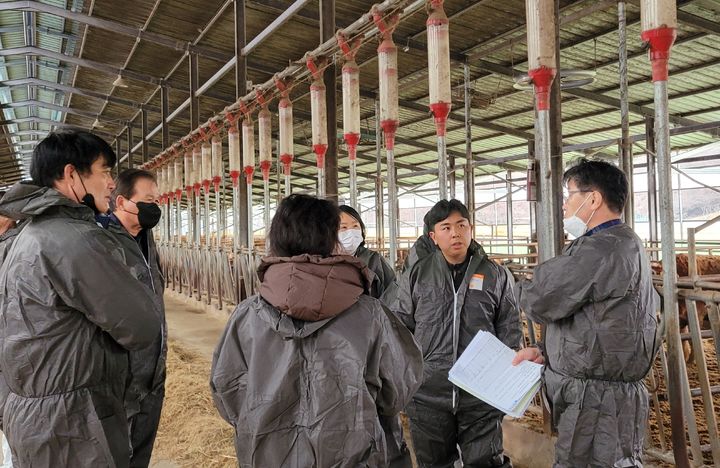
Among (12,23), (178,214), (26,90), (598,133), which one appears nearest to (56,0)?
(12,23)

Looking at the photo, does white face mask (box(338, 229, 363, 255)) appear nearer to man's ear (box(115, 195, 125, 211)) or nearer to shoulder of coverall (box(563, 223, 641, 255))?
man's ear (box(115, 195, 125, 211))

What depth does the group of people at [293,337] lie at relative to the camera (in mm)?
1727

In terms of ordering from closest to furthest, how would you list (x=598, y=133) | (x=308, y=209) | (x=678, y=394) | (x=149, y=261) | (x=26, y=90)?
(x=308, y=209) → (x=678, y=394) → (x=149, y=261) → (x=598, y=133) → (x=26, y=90)

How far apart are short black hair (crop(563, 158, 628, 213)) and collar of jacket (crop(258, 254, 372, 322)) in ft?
3.70

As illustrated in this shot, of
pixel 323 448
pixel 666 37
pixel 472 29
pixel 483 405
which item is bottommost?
pixel 483 405

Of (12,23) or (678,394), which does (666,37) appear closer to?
(678,394)

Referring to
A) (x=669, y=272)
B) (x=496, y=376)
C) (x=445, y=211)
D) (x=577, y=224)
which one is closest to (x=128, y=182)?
(x=445, y=211)

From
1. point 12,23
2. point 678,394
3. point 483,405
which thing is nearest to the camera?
point 678,394

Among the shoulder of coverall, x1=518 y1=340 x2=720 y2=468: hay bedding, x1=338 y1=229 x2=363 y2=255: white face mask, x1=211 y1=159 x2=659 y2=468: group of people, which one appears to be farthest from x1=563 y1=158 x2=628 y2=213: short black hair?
x1=338 y1=229 x2=363 y2=255: white face mask

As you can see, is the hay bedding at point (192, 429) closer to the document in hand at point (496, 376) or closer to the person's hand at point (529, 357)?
the document in hand at point (496, 376)

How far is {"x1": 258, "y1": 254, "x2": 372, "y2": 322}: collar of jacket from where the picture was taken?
169cm

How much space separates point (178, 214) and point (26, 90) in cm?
971

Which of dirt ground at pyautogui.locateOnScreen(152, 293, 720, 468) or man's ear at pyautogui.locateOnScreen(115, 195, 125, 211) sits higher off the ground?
man's ear at pyautogui.locateOnScreen(115, 195, 125, 211)

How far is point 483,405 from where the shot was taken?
282cm
